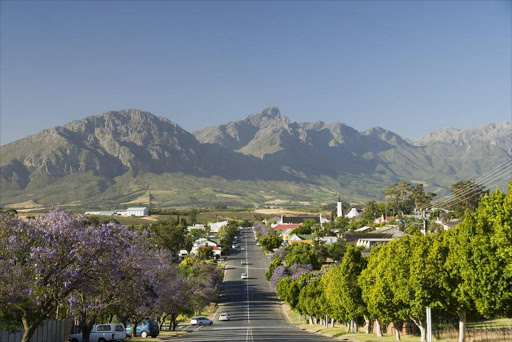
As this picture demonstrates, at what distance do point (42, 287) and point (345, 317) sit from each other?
37.4 m

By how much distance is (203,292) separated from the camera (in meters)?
110

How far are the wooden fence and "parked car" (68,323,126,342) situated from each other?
1190mm

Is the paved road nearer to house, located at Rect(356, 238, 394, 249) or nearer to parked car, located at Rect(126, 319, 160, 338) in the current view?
parked car, located at Rect(126, 319, 160, 338)

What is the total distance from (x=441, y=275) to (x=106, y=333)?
25605 millimetres

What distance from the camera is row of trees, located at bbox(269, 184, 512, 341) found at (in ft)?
111

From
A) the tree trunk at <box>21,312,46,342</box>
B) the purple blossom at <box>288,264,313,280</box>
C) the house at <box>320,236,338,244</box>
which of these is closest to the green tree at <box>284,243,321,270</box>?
the purple blossom at <box>288,264,313,280</box>

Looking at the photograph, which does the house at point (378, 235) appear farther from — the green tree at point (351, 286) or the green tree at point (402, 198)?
the green tree at point (351, 286)

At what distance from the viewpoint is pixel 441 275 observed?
41812 millimetres

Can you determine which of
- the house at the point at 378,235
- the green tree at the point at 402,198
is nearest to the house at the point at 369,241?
the house at the point at 378,235

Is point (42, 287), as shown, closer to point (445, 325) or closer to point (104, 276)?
point (104, 276)

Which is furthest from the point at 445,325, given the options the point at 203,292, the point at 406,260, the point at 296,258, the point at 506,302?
the point at 296,258

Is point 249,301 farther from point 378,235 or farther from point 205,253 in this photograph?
point 205,253

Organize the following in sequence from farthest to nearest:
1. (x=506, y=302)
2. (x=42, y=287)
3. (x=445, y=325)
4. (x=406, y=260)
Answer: (x=445, y=325)
(x=406, y=260)
(x=506, y=302)
(x=42, y=287)

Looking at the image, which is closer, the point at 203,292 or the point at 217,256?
the point at 203,292
